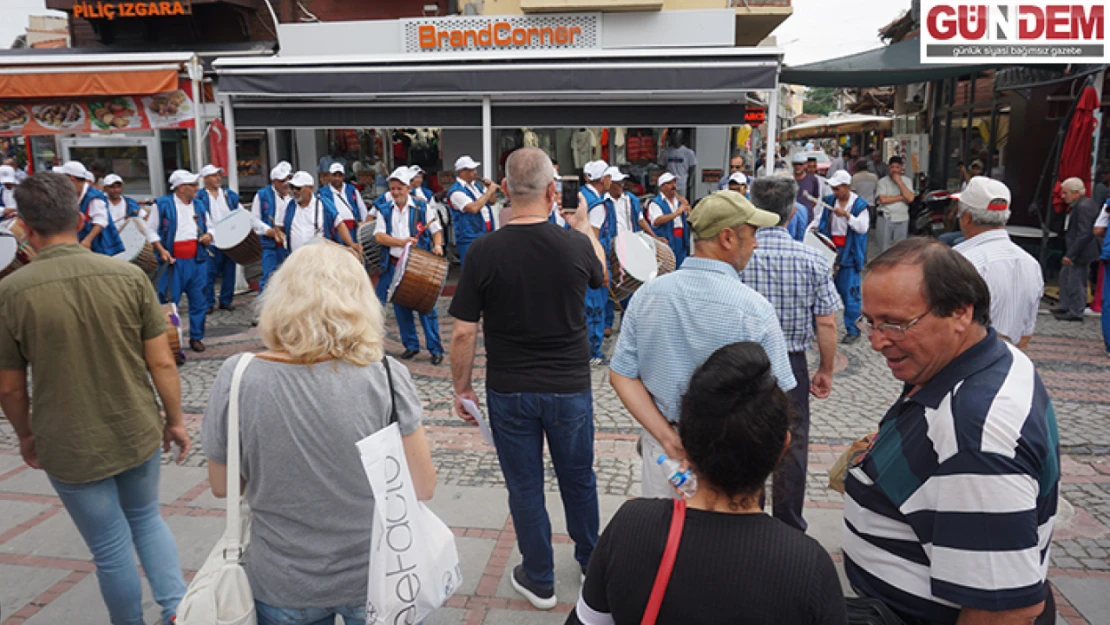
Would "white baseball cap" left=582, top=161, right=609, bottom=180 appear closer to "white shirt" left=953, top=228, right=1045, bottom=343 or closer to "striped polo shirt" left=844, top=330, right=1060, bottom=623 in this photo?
"white shirt" left=953, top=228, right=1045, bottom=343

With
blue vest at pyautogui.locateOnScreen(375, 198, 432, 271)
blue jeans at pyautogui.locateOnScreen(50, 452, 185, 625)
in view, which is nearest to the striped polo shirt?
blue jeans at pyautogui.locateOnScreen(50, 452, 185, 625)

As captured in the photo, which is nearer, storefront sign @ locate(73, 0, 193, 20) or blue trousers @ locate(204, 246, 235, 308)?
blue trousers @ locate(204, 246, 235, 308)

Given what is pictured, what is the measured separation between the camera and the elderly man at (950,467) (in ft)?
5.15

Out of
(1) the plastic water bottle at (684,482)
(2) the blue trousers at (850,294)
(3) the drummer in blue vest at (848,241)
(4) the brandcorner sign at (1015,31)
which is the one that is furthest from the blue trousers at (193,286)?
(4) the brandcorner sign at (1015,31)

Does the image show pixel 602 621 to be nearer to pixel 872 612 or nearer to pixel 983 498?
pixel 872 612

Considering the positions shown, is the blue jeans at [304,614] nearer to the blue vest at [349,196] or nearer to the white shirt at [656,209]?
the blue vest at [349,196]

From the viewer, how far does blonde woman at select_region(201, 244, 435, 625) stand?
218cm

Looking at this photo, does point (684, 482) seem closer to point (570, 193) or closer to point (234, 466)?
point (234, 466)

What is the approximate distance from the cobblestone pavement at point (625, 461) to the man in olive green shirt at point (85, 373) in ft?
3.43

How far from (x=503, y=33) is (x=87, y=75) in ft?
20.0

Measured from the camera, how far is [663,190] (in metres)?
10.2

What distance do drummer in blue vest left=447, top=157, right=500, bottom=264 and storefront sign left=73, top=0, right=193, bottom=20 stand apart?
339 inches

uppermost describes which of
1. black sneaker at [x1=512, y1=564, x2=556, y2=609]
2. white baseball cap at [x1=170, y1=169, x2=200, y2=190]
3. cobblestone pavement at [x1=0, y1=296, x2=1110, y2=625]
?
white baseball cap at [x1=170, y1=169, x2=200, y2=190]

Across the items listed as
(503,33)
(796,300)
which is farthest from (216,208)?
(796,300)
